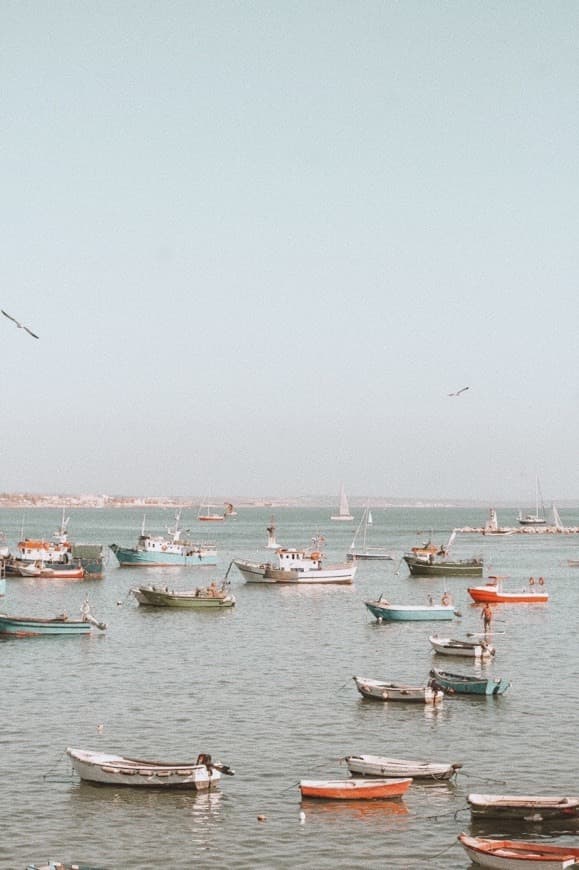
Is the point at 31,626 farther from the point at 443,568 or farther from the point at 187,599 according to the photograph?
the point at 443,568

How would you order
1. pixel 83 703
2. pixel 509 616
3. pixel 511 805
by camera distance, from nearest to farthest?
pixel 511 805
pixel 83 703
pixel 509 616

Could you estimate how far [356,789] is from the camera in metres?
34.4

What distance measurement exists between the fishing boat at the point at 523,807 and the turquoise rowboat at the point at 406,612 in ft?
153

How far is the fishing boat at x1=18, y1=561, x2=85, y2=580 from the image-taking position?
11200cm

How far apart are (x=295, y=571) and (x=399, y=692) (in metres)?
62.5

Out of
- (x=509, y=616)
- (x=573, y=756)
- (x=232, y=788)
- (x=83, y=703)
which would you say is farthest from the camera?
(x=509, y=616)

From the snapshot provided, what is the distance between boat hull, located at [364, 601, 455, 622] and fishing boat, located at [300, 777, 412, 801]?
44646mm

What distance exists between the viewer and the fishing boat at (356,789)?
3441 cm

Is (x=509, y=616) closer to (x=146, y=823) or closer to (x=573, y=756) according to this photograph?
(x=573, y=756)

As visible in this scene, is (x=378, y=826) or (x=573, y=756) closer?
(x=378, y=826)

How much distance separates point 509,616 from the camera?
85250mm

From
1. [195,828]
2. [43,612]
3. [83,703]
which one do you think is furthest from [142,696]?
[43,612]

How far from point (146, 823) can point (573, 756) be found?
16455mm

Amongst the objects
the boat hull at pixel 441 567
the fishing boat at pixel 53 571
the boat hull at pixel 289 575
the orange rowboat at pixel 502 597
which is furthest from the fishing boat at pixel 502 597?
the fishing boat at pixel 53 571
